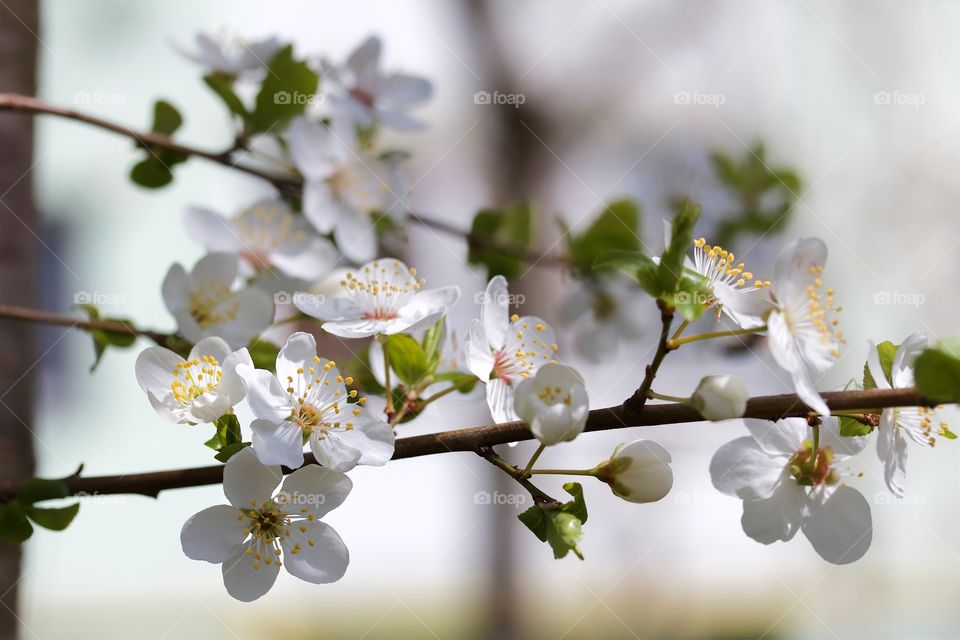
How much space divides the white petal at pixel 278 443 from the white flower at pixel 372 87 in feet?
2.13

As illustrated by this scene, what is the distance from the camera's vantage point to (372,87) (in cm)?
116

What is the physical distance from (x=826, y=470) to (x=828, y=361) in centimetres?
12

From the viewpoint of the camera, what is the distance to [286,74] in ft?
3.37

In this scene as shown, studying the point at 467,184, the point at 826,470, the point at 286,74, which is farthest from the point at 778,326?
the point at 467,184

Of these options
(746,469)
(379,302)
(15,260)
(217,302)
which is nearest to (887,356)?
(746,469)

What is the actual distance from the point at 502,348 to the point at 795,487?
26 centimetres

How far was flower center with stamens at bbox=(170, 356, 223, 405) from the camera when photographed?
647 millimetres

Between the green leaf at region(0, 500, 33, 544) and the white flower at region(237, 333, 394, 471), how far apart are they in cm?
23

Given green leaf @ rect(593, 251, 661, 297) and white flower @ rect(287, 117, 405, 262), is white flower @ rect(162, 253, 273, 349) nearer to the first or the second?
white flower @ rect(287, 117, 405, 262)

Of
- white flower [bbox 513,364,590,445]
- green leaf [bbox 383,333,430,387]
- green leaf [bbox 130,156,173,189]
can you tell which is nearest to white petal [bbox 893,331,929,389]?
white flower [bbox 513,364,590,445]

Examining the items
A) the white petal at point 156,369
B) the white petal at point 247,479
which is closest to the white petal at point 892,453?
the white petal at point 247,479

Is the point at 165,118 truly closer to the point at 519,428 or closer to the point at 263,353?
the point at 263,353

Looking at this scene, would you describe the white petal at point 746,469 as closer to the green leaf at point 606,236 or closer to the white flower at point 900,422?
the white flower at point 900,422

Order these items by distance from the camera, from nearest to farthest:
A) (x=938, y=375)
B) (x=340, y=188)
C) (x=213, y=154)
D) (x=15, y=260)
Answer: (x=938, y=375), (x=213, y=154), (x=340, y=188), (x=15, y=260)
